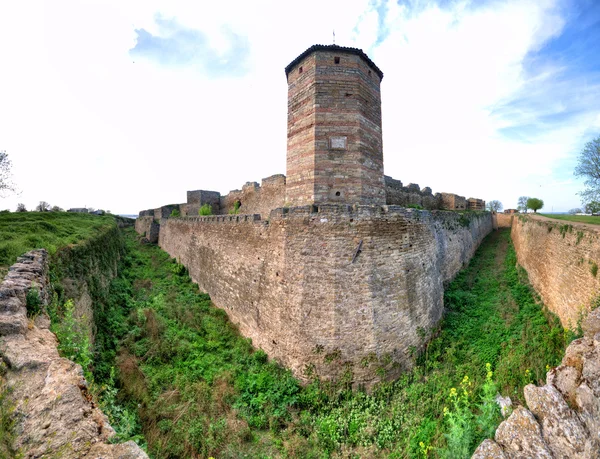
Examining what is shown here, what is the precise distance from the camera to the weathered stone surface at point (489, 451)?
3574mm

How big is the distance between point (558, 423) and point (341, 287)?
448 centimetres

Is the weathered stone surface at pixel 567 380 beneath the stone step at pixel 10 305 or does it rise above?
beneath

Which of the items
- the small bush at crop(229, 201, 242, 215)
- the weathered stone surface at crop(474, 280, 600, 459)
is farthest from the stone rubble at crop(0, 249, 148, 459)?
the small bush at crop(229, 201, 242, 215)

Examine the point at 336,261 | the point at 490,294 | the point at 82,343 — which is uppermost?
the point at 336,261

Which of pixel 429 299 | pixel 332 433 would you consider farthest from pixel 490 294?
pixel 332 433

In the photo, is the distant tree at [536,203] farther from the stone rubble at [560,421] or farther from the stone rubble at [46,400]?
the stone rubble at [46,400]

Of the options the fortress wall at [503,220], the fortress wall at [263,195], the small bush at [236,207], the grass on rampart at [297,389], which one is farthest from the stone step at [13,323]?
the fortress wall at [503,220]

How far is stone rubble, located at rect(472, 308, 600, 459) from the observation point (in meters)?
3.52

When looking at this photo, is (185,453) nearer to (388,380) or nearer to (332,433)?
(332,433)

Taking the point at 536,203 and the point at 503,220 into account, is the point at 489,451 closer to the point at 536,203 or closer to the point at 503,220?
the point at 503,220

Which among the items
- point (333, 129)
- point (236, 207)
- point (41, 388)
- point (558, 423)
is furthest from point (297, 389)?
point (236, 207)

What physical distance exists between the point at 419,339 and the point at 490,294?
6851mm

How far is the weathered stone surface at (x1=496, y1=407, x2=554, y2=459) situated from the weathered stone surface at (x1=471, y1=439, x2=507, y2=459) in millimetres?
94

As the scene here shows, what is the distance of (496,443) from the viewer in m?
3.75
